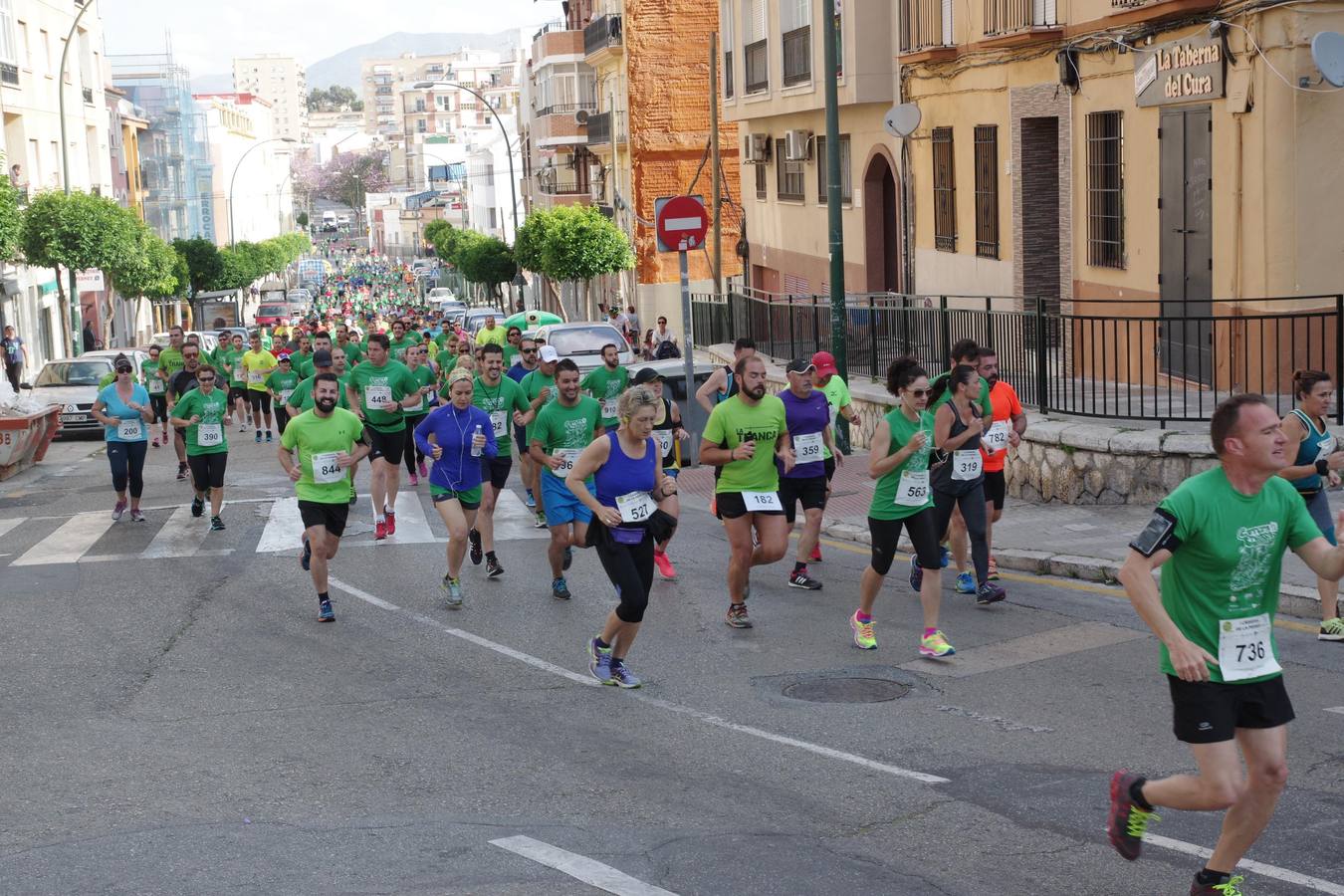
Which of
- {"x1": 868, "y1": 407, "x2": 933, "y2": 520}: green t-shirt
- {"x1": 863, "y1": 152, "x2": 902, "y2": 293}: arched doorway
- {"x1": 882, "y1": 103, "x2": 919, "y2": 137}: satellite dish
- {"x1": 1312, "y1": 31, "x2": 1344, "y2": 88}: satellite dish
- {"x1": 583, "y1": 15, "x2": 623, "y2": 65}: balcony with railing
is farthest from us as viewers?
{"x1": 583, "y1": 15, "x2": 623, "y2": 65}: balcony with railing

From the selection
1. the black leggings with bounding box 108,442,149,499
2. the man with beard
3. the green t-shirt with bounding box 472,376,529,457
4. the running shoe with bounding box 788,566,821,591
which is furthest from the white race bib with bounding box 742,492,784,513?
the black leggings with bounding box 108,442,149,499

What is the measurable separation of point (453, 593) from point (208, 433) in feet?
17.3

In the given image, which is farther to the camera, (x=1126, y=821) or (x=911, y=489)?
(x=911, y=489)

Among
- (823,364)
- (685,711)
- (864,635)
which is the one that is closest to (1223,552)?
(685,711)

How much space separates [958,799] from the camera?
6988 mm

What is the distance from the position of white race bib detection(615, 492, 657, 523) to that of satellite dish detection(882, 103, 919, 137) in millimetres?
16688

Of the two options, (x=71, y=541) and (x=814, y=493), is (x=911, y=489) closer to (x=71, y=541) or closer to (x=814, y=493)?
(x=814, y=493)

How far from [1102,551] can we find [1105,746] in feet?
16.3

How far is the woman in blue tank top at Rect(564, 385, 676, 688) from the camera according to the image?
9125 millimetres

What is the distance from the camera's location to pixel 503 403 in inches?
559

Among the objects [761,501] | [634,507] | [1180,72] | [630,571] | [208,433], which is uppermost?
[1180,72]

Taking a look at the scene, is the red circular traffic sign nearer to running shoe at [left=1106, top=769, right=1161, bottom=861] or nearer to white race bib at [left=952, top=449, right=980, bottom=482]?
white race bib at [left=952, top=449, right=980, bottom=482]

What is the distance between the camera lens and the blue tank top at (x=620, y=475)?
9.22 m

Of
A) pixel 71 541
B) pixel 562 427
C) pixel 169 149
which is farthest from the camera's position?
pixel 169 149
